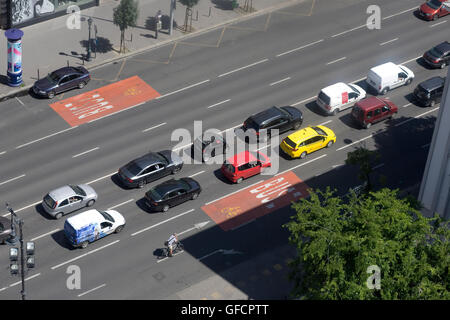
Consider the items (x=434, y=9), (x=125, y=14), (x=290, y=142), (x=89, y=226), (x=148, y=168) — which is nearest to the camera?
(x=89, y=226)

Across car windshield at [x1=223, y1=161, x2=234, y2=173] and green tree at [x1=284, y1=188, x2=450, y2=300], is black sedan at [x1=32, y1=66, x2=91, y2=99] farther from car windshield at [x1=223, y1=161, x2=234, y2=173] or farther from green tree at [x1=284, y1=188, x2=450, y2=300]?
green tree at [x1=284, y1=188, x2=450, y2=300]

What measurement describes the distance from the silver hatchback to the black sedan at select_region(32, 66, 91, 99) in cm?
1302

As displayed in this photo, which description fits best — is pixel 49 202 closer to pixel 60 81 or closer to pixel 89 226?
pixel 89 226

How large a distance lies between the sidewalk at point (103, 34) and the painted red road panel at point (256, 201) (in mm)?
20800

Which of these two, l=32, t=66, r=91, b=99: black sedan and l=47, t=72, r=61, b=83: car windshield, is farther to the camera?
l=47, t=72, r=61, b=83: car windshield

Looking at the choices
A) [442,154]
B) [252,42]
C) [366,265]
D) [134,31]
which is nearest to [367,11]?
[252,42]

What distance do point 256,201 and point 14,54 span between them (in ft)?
80.3

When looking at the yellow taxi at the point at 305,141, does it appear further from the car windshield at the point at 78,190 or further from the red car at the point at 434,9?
the red car at the point at 434,9

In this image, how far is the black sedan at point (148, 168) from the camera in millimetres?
56844

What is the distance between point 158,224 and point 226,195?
5802 mm

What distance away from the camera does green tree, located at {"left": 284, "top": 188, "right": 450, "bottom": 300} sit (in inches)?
1534

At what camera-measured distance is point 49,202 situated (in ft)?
177

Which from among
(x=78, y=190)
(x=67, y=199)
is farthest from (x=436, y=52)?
(x=67, y=199)

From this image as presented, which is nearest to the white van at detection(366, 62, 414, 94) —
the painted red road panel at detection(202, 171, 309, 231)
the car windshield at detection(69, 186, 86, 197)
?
the painted red road panel at detection(202, 171, 309, 231)
